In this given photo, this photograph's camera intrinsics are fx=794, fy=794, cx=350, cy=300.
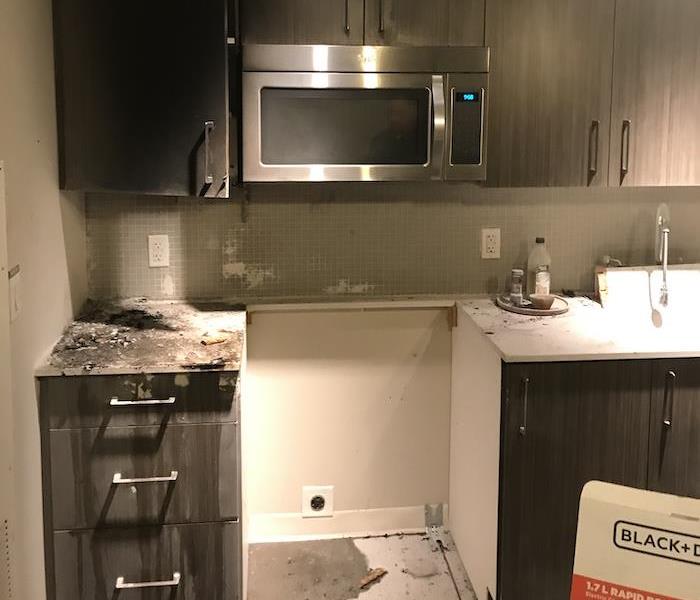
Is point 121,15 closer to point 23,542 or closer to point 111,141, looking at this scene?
point 111,141

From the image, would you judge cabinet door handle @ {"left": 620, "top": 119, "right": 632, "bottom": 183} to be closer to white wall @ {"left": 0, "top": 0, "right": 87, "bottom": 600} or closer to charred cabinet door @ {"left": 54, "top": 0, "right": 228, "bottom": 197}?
charred cabinet door @ {"left": 54, "top": 0, "right": 228, "bottom": 197}

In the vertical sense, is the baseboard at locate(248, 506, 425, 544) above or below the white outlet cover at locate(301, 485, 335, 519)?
below

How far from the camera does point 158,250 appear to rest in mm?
2689

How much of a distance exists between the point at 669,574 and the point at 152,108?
5.51ft

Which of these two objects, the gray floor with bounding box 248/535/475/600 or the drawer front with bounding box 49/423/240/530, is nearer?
the drawer front with bounding box 49/423/240/530

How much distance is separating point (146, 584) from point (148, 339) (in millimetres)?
657

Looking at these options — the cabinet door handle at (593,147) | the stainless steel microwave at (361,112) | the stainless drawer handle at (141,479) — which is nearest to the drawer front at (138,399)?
the stainless drawer handle at (141,479)

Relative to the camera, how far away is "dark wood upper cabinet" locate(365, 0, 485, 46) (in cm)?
237

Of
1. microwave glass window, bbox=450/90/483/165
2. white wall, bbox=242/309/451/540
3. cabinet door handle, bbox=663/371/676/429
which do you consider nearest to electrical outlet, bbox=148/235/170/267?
white wall, bbox=242/309/451/540

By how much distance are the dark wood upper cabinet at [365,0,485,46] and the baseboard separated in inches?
64.1

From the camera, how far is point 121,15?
2.07m

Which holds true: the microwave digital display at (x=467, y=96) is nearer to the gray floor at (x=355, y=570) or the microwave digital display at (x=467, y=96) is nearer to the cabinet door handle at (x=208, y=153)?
the cabinet door handle at (x=208, y=153)

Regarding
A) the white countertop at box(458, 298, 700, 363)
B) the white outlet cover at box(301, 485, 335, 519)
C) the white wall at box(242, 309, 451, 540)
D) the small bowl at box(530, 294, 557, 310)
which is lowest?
Answer: the white outlet cover at box(301, 485, 335, 519)

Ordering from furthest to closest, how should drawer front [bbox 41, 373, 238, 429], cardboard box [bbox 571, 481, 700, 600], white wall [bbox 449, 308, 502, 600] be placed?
white wall [bbox 449, 308, 502, 600] < drawer front [bbox 41, 373, 238, 429] < cardboard box [bbox 571, 481, 700, 600]
